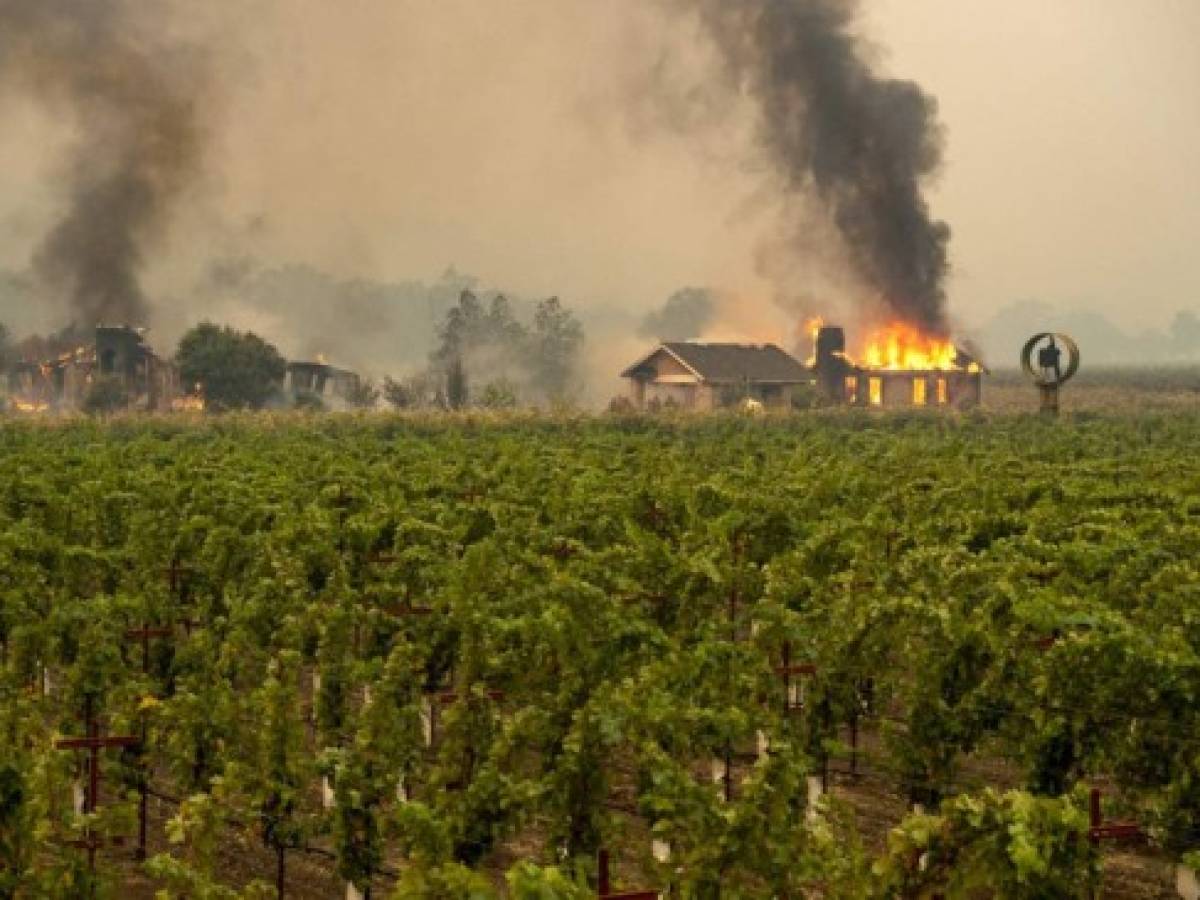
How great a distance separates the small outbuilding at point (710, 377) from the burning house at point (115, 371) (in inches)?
1127

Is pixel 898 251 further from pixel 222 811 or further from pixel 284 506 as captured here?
pixel 222 811

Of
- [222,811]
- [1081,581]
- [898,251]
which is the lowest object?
[222,811]

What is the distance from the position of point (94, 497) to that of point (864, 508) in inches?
590

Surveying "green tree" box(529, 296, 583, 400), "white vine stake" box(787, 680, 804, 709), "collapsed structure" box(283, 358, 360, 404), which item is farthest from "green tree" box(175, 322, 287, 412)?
"white vine stake" box(787, 680, 804, 709)

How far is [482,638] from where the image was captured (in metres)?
21.8

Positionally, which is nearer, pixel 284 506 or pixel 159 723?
pixel 159 723

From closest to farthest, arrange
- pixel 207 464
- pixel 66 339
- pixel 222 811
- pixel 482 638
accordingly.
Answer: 1. pixel 222 811
2. pixel 482 638
3. pixel 207 464
4. pixel 66 339

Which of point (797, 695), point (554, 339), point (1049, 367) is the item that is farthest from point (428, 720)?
point (554, 339)

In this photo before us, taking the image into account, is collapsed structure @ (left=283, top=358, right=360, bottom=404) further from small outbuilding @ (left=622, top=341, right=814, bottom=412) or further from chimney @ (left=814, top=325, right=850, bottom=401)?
chimney @ (left=814, top=325, right=850, bottom=401)

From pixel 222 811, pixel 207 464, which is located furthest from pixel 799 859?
pixel 207 464

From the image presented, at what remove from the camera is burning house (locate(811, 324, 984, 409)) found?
4592 inches

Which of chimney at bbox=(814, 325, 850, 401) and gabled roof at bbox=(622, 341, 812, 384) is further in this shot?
chimney at bbox=(814, 325, 850, 401)

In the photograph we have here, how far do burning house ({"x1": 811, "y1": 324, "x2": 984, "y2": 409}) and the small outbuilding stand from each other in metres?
3.99

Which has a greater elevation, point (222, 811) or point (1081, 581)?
point (1081, 581)
